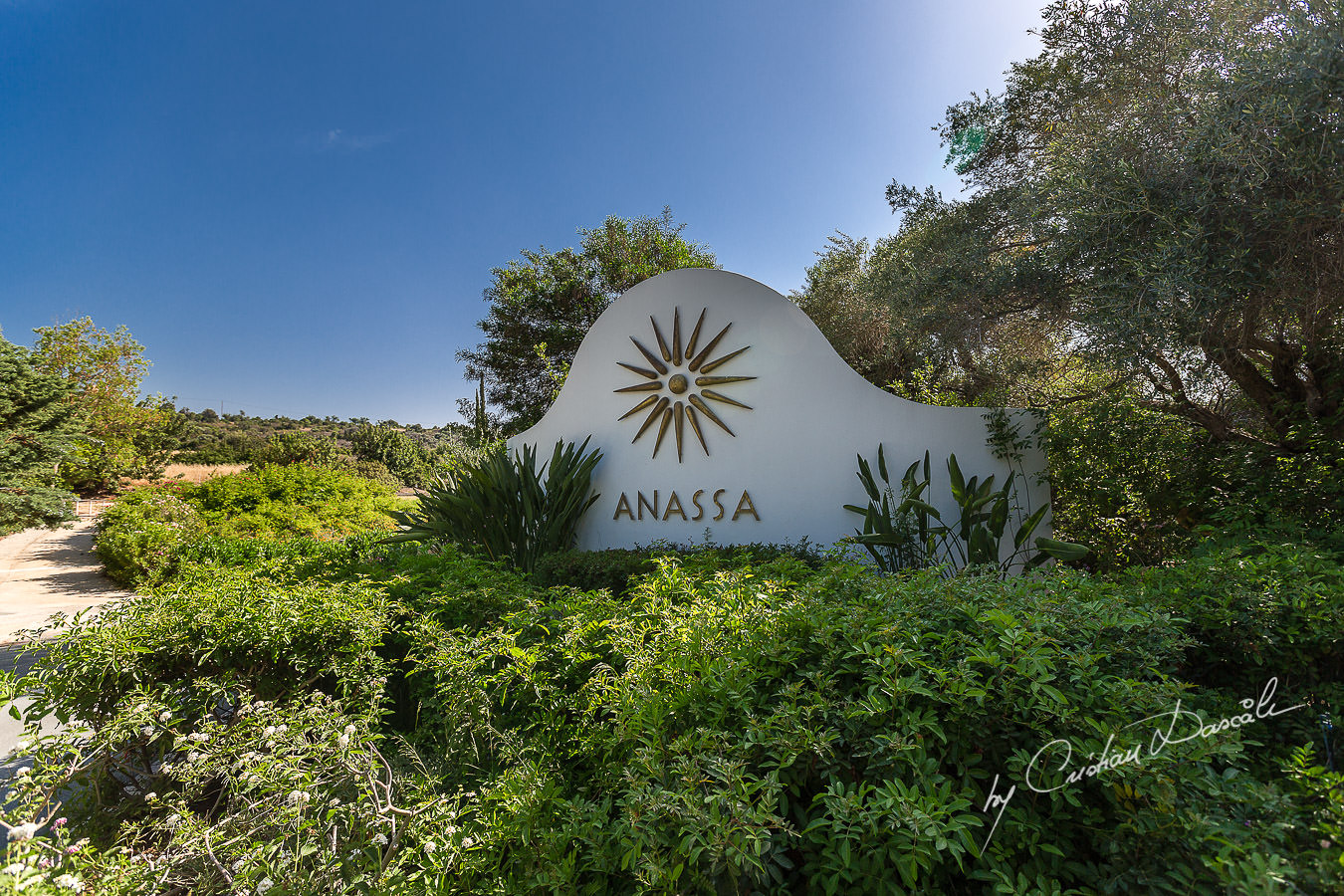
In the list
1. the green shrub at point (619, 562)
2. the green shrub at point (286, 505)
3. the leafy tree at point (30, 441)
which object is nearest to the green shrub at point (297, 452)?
the leafy tree at point (30, 441)

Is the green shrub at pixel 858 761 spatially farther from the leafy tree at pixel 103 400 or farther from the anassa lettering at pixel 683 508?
the leafy tree at pixel 103 400

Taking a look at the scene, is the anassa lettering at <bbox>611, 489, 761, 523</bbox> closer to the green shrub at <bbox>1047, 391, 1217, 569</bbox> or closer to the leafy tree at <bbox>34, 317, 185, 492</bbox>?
the green shrub at <bbox>1047, 391, 1217, 569</bbox>

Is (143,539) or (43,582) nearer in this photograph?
(143,539)

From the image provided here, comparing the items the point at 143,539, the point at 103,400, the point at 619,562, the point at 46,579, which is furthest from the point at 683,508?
the point at 103,400

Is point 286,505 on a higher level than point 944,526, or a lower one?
higher

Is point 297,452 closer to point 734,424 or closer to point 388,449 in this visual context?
point 388,449

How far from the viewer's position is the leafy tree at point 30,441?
1028 centimetres

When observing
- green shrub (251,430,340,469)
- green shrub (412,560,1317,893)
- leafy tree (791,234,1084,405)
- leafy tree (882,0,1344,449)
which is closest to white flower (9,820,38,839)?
green shrub (412,560,1317,893)

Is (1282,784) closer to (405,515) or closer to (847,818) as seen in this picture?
(847,818)

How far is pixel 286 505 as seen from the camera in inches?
428

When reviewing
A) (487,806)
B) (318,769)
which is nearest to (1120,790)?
(487,806)

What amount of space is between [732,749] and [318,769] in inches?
51.9

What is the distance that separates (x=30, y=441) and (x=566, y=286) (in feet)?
37.0

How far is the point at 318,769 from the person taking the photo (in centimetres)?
174
